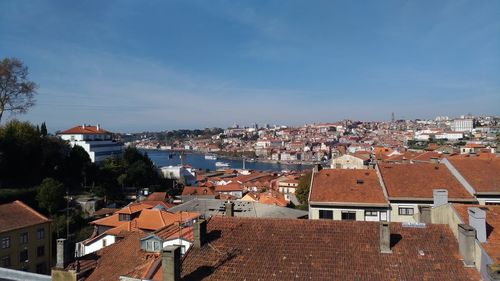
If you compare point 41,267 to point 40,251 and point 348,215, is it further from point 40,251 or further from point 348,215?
point 348,215

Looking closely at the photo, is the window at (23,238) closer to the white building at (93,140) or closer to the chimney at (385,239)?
the chimney at (385,239)

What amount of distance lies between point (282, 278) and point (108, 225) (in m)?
19.7

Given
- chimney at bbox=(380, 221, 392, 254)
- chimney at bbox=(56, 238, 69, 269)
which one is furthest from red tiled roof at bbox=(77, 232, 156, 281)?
chimney at bbox=(380, 221, 392, 254)

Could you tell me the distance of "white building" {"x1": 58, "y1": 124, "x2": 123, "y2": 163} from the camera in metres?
58.5

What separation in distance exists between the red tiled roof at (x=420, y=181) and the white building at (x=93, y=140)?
46611 millimetres

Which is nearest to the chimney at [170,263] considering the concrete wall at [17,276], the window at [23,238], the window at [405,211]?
the concrete wall at [17,276]

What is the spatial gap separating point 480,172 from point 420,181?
2.40 metres

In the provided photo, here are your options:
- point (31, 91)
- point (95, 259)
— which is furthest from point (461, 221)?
point (31, 91)

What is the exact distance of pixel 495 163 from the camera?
18.5 meters

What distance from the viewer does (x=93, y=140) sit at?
60375mm

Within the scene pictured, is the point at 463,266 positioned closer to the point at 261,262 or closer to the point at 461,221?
the point at 461,221

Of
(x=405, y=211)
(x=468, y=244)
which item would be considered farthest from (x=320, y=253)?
(x=405, y=211)

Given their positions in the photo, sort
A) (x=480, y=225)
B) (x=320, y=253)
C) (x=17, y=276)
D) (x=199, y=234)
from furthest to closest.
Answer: (x=199, y=234) → (x=320, y=253) → (x=480, y=225) → (x=17, y=276)

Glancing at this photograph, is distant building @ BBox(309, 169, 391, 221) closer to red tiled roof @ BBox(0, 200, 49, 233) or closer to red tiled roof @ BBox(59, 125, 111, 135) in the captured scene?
red tiled roof @ BBox(0, 200, 49, 233)
